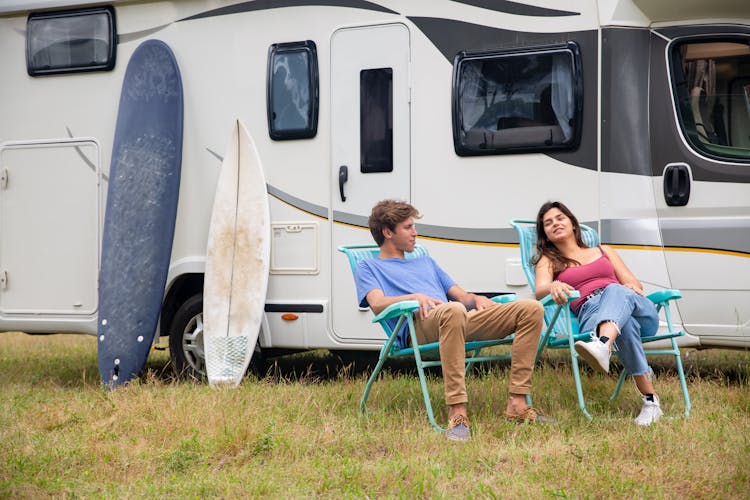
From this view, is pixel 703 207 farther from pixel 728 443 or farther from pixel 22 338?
pixel 22 338

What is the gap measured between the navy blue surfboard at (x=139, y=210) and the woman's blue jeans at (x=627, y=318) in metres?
2.94

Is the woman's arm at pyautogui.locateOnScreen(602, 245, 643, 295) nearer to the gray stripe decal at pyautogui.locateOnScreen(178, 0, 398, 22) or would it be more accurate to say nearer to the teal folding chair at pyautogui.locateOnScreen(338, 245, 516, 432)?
the teal folding chair at pyautogui.locateOnScreen(338, 245, 516, 432)

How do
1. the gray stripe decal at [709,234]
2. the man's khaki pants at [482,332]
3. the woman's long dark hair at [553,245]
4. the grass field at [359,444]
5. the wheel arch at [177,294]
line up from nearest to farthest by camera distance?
the grass field at [359,444] < the man's khaki pants at [482,332] < the woman's long dark hair at [553,245] < the gray stripe decal at [709,234] < the wheel arch at [177,294]

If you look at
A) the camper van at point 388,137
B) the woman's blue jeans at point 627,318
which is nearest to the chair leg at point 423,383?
the woman's blue jeans at point 627,318

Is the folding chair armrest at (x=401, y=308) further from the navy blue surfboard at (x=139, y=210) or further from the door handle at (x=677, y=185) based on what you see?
the navy blue surfboard at (x=139, y=210)

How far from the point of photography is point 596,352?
4.36m

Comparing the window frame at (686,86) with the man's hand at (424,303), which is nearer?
the man's hand at (424,303)

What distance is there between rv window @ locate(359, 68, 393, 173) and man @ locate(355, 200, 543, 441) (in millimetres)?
1093

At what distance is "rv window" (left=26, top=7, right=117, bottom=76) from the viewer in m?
6.71

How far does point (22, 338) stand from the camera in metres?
10.6

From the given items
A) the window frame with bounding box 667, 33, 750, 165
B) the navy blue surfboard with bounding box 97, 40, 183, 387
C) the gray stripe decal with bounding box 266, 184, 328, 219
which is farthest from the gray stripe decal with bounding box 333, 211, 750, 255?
the navy blue surfboard with bounding box 97, 40, 183, 387

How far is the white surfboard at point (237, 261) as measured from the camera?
6.19 meters

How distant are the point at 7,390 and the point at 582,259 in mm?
3605

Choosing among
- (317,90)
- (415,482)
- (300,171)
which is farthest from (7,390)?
(415,482)
